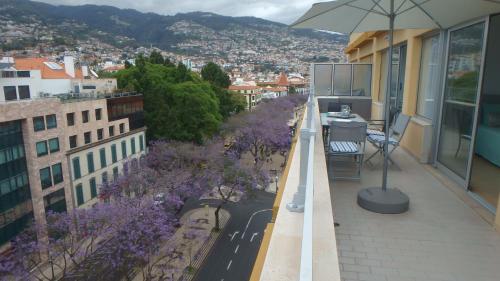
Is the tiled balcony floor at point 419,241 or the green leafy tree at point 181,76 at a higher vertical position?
the green leafy tree at point 181,76

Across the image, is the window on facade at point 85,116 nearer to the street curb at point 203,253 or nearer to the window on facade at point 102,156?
the window on facade at point 102,156

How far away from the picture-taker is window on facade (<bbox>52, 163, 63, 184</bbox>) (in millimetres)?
17031

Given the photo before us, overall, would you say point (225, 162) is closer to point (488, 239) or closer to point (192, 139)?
point (192, 139)

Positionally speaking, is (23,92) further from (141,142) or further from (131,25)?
(131,25)

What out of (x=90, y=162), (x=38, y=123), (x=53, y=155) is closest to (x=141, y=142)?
(x=90, y=162)

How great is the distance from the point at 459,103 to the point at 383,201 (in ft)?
7.03

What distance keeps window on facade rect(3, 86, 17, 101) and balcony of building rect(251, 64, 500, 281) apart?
20.9 meters

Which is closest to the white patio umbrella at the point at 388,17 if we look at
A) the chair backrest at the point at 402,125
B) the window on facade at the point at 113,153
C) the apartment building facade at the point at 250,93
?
the chair backrest at the point at 402,125

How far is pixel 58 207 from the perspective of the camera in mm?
17266

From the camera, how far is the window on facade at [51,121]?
661 inches

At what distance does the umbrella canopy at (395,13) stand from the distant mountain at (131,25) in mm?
132310

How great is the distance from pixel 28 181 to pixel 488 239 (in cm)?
1749

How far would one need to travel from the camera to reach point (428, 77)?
6.15 meters

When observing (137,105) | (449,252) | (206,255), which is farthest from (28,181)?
(449,252)
